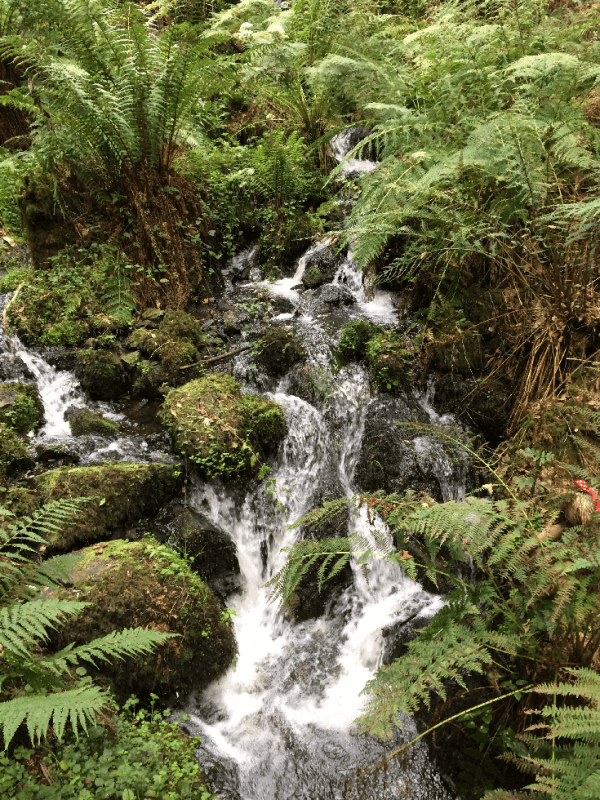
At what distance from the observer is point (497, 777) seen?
7.80 feet

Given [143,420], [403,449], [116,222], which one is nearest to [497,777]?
[403,449]

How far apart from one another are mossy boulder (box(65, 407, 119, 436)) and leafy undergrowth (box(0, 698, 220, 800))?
8.28 feet

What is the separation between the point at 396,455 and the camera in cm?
435

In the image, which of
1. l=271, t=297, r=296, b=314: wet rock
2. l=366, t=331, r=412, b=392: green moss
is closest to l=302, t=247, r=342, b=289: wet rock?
l=271, t=297, r=296, b=314: wet rock

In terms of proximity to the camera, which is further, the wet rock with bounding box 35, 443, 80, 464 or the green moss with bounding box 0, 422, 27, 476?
the wet rock with bounding box 35, 443, 80, 464

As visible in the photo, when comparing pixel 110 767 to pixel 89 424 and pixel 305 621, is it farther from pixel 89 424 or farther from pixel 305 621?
pixel 89 424

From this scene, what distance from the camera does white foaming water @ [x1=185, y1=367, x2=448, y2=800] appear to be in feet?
9.73

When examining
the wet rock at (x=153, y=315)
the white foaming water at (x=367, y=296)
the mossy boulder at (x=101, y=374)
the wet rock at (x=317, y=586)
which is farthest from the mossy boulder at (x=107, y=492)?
the white foaming water at (x=367, y=296)

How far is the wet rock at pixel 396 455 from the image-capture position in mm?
4188

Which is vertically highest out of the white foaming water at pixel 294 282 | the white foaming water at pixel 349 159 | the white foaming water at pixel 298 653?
the white foaming water at pixel 349 159

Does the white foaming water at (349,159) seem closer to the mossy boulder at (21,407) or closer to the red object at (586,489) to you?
the mossy boulder at (21,407)

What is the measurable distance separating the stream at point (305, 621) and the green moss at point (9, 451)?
23 cm

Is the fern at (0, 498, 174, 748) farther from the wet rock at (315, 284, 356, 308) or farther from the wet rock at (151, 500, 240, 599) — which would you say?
the wet rock at (315, 284, 356, 308)

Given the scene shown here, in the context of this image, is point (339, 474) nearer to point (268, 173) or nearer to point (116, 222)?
point (116, 222)
